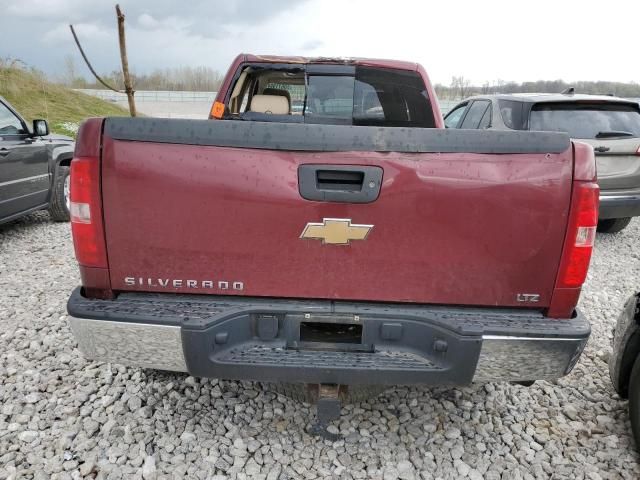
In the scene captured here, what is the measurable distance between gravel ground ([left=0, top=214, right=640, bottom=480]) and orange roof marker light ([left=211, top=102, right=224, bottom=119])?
195 cm

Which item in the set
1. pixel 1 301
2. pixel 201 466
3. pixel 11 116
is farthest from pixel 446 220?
pixel 11 116

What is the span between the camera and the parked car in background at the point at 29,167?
16.7 ft

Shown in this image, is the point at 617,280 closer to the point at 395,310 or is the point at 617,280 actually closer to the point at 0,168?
the point at 395,310

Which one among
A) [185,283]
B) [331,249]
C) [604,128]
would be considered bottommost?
[185,283]

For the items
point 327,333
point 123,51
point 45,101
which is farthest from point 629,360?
point 45,101

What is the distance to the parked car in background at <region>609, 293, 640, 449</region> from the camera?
8.13 ft

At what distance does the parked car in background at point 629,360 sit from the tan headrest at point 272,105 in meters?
2.63

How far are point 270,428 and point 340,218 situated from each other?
1.32m

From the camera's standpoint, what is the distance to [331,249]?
1.92 m

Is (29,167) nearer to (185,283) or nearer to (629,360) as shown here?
(185,283)

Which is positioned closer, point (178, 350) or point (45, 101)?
point (178, 350)

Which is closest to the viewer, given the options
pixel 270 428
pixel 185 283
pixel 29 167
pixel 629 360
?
pixel 185 283

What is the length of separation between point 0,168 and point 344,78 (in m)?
3.85

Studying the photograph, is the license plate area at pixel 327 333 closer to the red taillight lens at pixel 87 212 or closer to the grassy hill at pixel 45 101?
the red taillight lens at pixel 87 212
